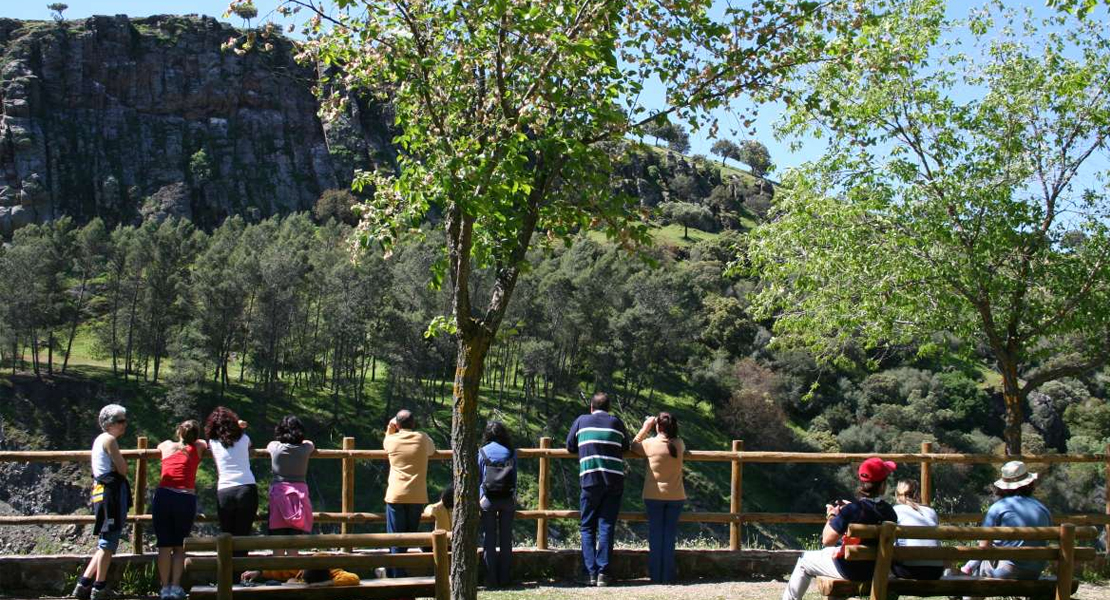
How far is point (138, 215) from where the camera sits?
10544cm

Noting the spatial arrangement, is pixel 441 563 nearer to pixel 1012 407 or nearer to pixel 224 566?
pixel 224 566

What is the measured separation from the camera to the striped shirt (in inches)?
409

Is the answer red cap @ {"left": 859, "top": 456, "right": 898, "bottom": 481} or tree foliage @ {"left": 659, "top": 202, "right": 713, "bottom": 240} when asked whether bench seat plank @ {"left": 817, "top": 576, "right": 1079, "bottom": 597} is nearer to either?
red cap @ {"left": 859, "top": 456, "right": 898, "bottom": 481}

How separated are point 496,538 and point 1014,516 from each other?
4910 mm

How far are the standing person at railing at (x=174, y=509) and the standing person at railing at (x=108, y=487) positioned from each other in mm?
286

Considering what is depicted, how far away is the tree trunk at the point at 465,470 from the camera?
7641mm

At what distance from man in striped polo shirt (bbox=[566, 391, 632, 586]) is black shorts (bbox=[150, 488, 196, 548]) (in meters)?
3.65

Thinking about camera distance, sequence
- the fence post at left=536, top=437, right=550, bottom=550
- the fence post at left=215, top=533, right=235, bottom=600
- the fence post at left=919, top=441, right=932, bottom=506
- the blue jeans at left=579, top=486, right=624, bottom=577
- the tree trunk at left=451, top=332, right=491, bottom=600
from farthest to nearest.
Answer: the fence post at left=919, top=441, right=932, bottom=506 < the fence post at left=536, top=437, right=550, bottom=550 < the blue jeans at left=579, top=486, right=624, bottom=577 < the tree trunk at left=451, top=332, right=491, bottom=600 < the fence post at left=215, top=533, right=235, bottom=600

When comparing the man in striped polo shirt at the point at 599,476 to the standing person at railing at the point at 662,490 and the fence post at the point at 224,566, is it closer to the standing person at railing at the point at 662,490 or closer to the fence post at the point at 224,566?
the standing person at railing at the point at 662,490

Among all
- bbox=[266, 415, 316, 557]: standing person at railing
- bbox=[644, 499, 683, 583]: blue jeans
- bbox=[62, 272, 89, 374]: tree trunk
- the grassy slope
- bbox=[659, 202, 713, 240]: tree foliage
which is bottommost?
the grassy slope

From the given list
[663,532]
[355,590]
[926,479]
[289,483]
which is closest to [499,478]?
[663,532]

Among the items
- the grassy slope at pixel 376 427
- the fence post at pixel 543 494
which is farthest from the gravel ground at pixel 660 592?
the grassy slope at pixel 376 427

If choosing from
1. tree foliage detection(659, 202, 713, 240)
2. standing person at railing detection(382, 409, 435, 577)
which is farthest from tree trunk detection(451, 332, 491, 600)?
tree foliage detection(659, 202, 713, 240)

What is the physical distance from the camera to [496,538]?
10555 millimetres
